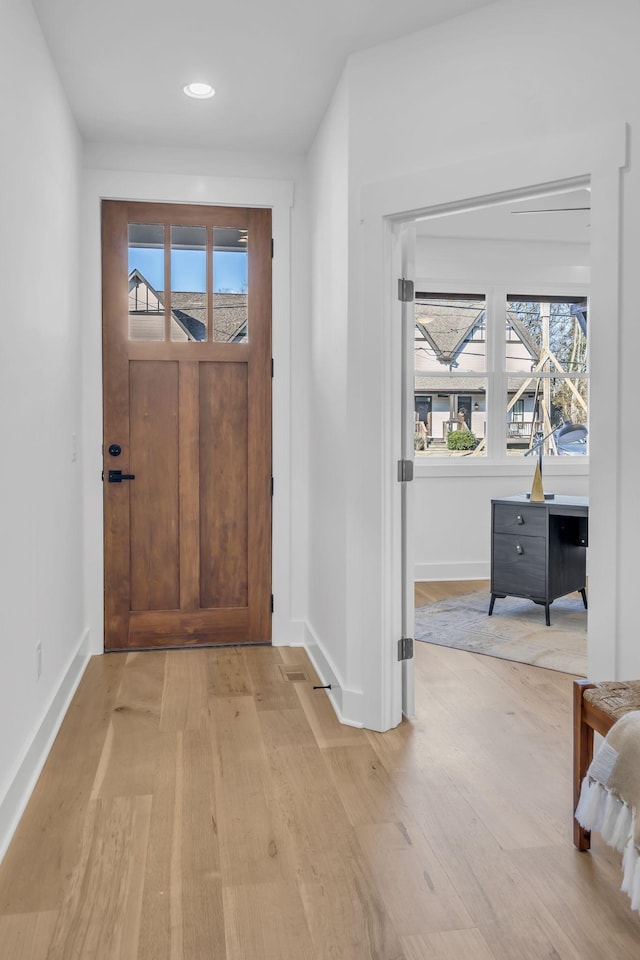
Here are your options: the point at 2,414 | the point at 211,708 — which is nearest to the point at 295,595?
the point at 211,708

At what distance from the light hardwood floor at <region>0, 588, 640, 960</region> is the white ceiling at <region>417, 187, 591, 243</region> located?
11.0 feet

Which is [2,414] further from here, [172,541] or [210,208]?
[210,208]

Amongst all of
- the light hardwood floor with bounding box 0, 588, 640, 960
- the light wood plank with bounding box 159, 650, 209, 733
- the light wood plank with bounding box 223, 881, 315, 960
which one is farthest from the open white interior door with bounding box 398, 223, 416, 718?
the light wood plank with bounding box 223, 881, 315, 960

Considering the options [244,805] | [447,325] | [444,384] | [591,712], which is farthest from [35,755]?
[447,325]

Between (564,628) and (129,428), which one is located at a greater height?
(129,428)

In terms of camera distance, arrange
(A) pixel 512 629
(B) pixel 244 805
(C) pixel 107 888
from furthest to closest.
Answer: (A) pixel 512 629, (B) pixel 244 805, (C) pixel 107 888

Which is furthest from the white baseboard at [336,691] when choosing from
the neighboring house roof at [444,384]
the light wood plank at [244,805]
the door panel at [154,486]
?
the neighboring house roof at [444,384]

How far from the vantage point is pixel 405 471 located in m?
2.95

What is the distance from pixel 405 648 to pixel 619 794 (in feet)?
4.20

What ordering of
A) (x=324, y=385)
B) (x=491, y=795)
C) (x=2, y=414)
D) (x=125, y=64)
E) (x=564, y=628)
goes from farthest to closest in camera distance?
1. (x=564, y=628)
2. (x=324, y=385)
3. (x=125, y=64)
4. (x=491, y=795)
5. (x=2, y=414)

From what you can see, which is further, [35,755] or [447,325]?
[447,325]

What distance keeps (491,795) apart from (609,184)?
1895 mm

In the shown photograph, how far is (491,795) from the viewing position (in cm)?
240

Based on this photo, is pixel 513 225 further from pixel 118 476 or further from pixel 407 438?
pixel 118 476
